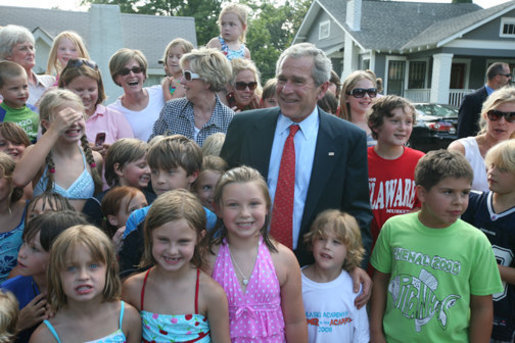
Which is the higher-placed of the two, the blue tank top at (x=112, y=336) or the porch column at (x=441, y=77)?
the porch column at (x=441, y=77)

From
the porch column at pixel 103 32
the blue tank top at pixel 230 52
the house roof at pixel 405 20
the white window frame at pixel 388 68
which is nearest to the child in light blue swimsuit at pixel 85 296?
the blue tank top at pixel 230 52

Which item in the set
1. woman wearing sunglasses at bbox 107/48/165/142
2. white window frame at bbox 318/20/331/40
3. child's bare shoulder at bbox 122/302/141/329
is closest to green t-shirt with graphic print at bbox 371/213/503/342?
child's bare shoulder at bbox 122/302/141/329

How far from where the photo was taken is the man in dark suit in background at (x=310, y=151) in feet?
9.10

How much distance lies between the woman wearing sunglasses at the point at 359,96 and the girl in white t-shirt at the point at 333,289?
6.68ft

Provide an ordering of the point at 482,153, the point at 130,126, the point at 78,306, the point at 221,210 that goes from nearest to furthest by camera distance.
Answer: the point at 78,306
the point at 221,210
the point at 482,153
the point at 130,126

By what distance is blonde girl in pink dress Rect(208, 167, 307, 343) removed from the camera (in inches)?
93.4

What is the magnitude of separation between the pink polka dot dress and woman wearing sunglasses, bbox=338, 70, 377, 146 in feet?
8.41

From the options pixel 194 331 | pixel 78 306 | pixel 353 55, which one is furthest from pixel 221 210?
pixel 353 55

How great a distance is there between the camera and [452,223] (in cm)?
263

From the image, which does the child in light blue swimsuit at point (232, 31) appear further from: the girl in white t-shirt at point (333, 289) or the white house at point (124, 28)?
the white house at point (124, 28)

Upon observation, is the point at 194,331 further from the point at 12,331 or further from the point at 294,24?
the point at 294,24

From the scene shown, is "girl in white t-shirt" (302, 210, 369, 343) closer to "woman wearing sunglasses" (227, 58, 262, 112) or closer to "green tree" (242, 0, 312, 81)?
"woman wearing sunglasses" (227, 58, 262, 112)

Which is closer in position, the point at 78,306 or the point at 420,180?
the point at 78,306

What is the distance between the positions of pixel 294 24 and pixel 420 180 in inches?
2151
